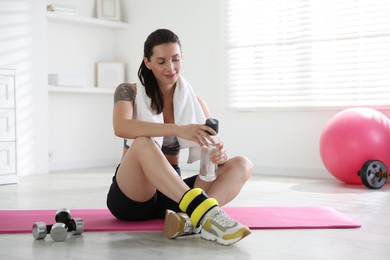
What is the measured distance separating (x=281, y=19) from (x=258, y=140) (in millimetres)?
1116

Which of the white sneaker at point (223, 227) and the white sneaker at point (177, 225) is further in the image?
the white sneaker at point (177, 225)

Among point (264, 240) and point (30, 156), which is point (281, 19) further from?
point (264, 240)

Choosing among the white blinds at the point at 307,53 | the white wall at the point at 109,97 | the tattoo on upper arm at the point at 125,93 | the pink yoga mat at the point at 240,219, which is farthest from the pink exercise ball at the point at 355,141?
the tattoo on upper arm at the point at 125,93

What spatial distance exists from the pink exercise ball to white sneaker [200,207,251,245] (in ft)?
7.25

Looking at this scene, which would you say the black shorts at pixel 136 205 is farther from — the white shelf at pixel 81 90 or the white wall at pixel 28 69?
the white shelf at pixel 81 90

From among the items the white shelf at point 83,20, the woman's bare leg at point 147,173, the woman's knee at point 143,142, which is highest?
the white shelf at point 83,20

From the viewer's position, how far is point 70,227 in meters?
2.32

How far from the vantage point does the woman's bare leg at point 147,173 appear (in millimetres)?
2160

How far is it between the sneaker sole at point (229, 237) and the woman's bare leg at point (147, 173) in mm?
178

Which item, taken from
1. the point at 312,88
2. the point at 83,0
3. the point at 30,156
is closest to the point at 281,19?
the point at 312,88

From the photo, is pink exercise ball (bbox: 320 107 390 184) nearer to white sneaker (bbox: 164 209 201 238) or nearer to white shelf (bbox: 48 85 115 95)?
white sneaker (bbox: 164 209 201 238)

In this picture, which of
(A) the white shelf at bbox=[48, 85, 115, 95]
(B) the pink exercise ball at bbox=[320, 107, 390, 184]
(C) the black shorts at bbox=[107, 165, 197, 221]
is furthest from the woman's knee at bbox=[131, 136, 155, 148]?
(A) the white shelf at bbox=[48, 85, 115, 95]

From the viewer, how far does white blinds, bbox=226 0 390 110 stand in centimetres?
450

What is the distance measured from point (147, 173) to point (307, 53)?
3.00 meters
